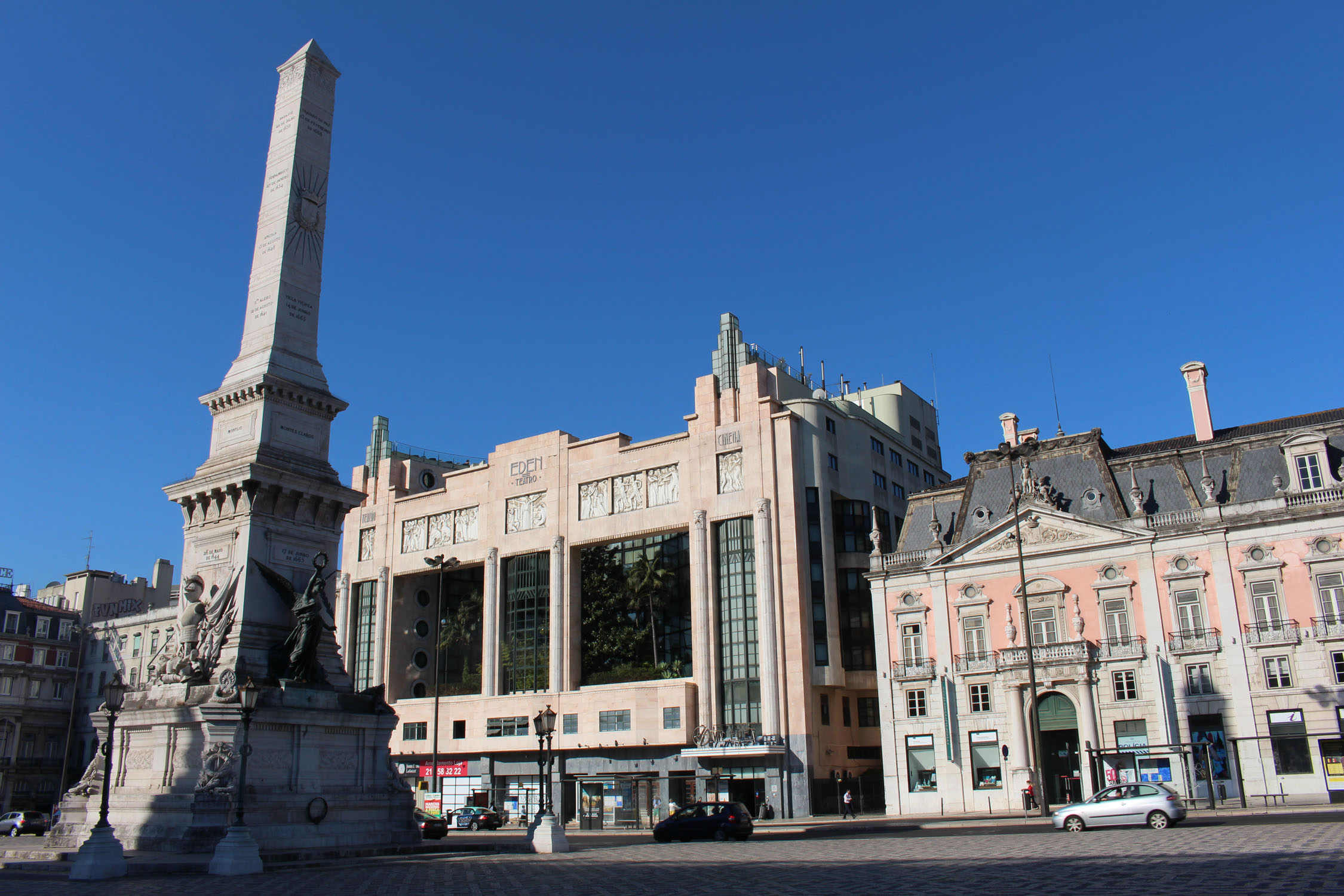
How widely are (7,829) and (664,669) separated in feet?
110

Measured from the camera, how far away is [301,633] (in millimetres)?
26281

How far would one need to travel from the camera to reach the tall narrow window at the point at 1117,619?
1735 inches

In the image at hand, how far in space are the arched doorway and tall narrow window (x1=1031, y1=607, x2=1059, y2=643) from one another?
95.0 inches

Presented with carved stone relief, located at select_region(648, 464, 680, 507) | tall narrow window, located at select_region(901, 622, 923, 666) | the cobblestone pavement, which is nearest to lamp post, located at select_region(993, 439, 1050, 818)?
tall narrow window, located at select_region(901, 622, 923, 666)

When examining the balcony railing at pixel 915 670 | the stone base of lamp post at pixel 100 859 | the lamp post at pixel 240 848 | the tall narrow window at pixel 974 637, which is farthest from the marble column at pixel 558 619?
the stone base of lamp post at pixel 100 859

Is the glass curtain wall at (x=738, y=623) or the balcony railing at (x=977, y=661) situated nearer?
the balcony railing at (x=977, y=661)

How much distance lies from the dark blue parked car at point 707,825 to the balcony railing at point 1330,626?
24064 mm

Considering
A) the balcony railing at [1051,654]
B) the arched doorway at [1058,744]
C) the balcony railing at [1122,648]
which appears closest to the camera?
the balcony railing at [1122,648]

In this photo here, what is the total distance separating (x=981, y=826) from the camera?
109 ft

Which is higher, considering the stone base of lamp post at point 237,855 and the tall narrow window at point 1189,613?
the tall narrow window at point 1189,613

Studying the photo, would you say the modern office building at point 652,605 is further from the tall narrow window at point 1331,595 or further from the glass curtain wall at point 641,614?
the tall narrow window at point 1331,595

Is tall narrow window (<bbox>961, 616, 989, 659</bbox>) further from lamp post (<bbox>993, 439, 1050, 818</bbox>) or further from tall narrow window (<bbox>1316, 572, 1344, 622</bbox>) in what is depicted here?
tall narrow window (<bbox>1316, 572, 1344, 622</bbox>)

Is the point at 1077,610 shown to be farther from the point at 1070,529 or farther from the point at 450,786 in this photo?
the point at 450,786

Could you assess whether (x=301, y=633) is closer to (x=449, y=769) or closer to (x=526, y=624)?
(x=526, y=624)
